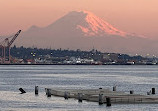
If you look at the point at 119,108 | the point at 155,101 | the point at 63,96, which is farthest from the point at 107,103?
the point at 63,96

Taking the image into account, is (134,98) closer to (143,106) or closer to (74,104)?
(143,106)

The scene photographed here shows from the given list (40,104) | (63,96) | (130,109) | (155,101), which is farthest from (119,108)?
(63,96)

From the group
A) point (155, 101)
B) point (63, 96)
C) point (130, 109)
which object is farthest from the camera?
point (63, 96)

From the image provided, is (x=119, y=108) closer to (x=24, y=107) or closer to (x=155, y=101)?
(x=155, y=101)

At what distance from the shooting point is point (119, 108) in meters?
71.3

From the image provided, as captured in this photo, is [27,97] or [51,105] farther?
[27,97]

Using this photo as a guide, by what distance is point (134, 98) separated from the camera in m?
76.2

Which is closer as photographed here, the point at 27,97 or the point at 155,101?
the point at 155,101

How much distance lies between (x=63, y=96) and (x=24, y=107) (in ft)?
47.8

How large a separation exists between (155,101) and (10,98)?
957 inches

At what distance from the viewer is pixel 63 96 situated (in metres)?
87.6

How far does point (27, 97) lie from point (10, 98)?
2.88 m

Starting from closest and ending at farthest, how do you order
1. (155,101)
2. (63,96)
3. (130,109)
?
(130,109) < (155,101) < (63,96)

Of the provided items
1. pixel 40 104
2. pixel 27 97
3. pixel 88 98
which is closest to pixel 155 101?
pixel 88 98
